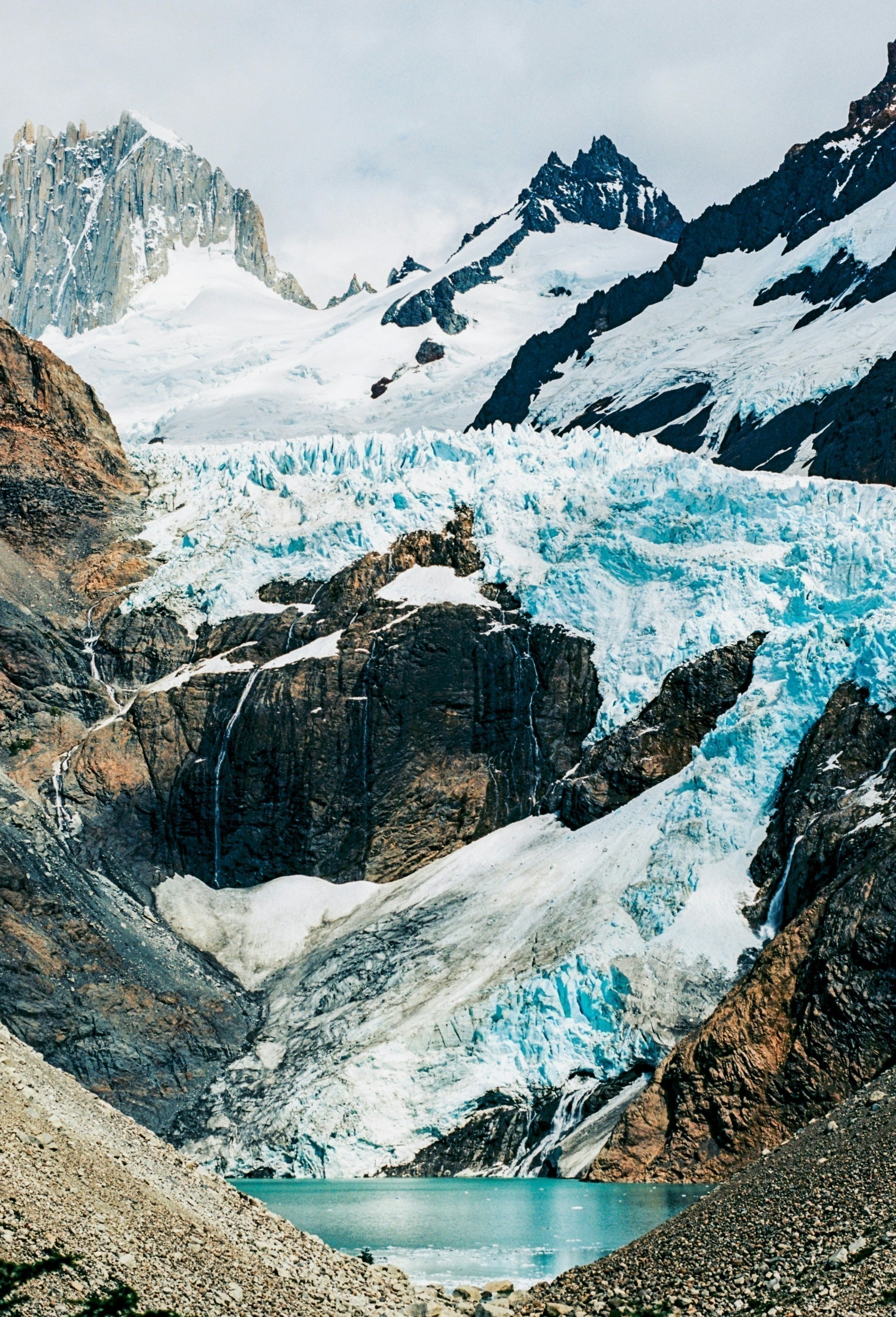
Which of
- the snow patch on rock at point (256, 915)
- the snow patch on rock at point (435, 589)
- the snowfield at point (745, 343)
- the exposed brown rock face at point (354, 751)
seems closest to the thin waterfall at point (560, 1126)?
the snow patch on rock at point (256, 915)

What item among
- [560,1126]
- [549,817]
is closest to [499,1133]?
[560,1126]

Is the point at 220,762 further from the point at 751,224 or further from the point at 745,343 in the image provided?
the point at 751,224

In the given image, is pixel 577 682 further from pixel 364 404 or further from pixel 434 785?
pixel 364 404

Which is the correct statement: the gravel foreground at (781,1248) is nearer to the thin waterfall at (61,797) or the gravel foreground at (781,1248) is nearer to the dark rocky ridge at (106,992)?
the dark rocky ridge at (106,992)

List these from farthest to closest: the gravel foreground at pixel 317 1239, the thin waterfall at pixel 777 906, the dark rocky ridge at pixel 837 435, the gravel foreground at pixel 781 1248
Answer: the dark rocky ridge at pixel 837 435 < the thin waterfall at pixel 777 906 < the gravel foreground at pixel 781 1248 < the gravel foreground at pixel 317 1239

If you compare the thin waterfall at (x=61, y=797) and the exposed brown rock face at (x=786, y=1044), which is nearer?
the exposed brown rock face at (x=786, y=1044)

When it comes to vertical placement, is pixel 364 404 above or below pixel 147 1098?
above

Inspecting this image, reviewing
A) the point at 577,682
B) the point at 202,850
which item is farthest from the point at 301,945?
the point at 577,682
